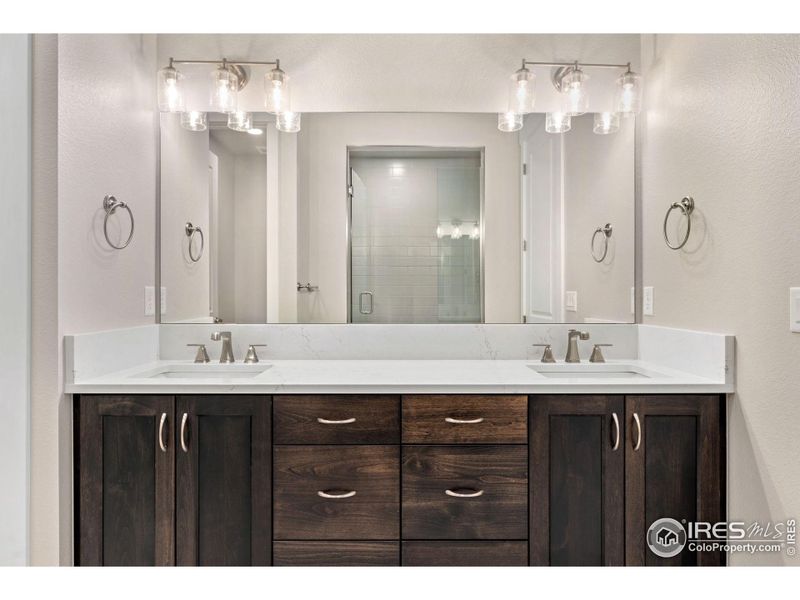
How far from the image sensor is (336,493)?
1539mm

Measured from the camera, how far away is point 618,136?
2119mm

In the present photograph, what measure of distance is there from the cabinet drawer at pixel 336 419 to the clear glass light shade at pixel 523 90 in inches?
53.8

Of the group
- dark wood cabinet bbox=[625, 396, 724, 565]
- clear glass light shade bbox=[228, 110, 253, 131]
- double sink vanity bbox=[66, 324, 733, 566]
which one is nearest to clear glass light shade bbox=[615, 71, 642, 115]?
double sink vanity bbox=[66, 324, 733, 566]

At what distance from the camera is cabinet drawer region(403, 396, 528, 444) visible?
1.54 metres

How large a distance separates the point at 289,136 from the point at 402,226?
2.07 feet

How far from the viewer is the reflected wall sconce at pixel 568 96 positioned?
6.81 ft

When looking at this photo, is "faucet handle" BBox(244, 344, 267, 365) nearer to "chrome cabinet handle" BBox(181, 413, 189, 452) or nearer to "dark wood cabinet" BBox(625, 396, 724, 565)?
"chrome cabinet handle" BBox(181, 413, 189, 452)

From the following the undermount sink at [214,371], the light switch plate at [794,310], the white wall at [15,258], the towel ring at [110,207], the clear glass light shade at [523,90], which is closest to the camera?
the light switch plate at [794,310]

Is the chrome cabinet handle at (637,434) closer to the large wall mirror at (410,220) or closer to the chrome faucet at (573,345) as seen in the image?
the chrome faucet at (573,345)

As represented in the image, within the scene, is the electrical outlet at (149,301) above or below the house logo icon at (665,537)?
above

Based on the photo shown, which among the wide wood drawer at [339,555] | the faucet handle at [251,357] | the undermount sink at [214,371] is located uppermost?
the faucet handle at [251,357]

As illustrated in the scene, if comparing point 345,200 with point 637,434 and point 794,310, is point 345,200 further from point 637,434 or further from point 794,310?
point 794,310

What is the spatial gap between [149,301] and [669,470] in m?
2.05

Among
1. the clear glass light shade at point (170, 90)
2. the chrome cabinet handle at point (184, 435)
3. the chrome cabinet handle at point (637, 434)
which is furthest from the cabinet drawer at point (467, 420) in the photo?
the clear glass light shade at point (170, 90)
